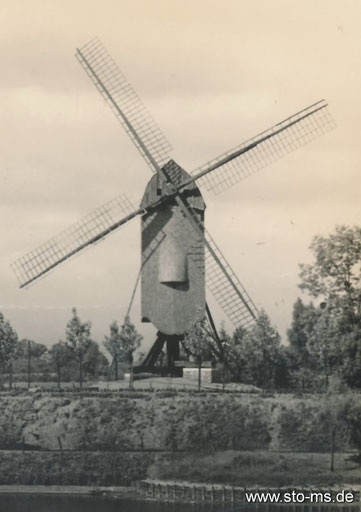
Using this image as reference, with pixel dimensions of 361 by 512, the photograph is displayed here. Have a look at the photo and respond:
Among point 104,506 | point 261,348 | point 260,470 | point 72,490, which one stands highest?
point 261,348

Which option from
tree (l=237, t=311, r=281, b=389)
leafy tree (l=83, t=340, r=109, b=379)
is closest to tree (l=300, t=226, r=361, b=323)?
tree (l=237, t=311, r=281, b=389)

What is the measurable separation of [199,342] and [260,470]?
11393 millimetres

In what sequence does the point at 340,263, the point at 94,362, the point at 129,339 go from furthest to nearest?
the point at 94,362, the point at 129,339, the point at 340,263

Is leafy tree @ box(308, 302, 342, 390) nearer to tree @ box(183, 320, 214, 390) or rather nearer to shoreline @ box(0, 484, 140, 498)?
shoreline @ box(0, 484, 140, 498)

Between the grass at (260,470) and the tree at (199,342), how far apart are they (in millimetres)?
7592

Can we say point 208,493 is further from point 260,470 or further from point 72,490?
point 72,490

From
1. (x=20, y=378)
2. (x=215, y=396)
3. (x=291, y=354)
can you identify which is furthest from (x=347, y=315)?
(x=20, y=378)

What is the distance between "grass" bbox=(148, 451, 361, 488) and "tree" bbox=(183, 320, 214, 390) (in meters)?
7.59

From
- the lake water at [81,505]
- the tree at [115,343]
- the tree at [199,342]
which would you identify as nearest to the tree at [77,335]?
the tree at [115,343]

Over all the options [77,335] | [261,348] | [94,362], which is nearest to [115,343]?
[77,335]

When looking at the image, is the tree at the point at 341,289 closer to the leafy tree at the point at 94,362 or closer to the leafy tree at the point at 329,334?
the leafy tree at the point at 329,334

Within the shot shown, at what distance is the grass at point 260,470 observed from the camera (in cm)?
4644

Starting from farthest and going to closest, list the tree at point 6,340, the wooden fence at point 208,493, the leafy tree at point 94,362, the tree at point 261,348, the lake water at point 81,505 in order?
the leafy tree at point 94,362
the tree at point 6,340
the tree at point 261,348
the lake water at point 81,505
the wooden fence at point 208,493

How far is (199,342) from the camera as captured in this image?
192ft
